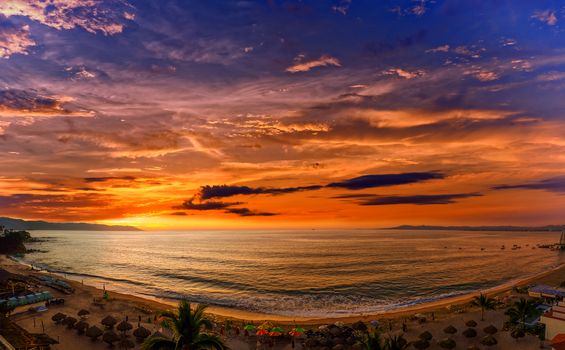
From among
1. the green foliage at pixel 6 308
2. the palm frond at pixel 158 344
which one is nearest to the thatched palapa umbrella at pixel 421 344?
the palm frond at pixel 158 344

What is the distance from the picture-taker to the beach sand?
4034 cm

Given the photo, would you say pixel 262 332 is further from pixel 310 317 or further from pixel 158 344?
pixel 158 344

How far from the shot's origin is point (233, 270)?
369 ft

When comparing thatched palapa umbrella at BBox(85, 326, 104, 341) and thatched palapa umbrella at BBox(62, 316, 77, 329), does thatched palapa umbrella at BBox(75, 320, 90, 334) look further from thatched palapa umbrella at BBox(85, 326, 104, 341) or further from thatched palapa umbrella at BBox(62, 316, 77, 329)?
thatched palapa umbrella at BBox(85, 326, 104, 341)

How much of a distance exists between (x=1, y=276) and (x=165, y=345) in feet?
189

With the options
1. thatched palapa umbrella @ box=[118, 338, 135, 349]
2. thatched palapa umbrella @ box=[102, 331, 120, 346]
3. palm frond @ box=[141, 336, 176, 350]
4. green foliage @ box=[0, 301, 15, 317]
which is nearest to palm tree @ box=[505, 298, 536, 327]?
palm frond @ box=[141, 336, 176, 350]

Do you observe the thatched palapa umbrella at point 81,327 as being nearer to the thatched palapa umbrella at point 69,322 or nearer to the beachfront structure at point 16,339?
the thatched palapa umbrella at point 69,322

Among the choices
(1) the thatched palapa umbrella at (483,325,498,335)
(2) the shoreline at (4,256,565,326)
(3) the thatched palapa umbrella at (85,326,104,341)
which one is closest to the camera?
(1) the thatched palapa umbrella at (483,325,498,335)

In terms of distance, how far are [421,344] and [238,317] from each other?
30897 mm

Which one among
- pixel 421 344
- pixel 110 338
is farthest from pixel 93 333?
pixel 421 344

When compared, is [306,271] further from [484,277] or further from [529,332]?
[529,332]

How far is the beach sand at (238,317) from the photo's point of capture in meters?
40.3

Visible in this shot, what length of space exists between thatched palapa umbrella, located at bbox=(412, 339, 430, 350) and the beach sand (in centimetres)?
113

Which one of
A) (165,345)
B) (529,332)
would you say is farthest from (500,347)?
(165,345)
